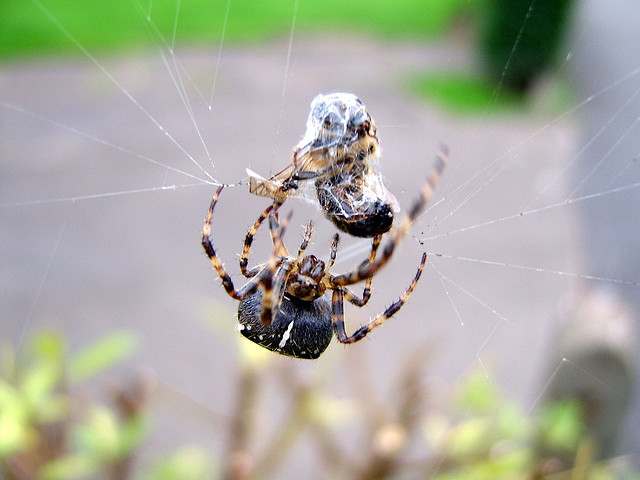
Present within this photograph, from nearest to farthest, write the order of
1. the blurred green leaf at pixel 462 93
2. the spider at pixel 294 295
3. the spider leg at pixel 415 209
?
the spider leg at pixel 415 209, the spider at pixel 294 295, the blurred green leaf at pixel 462 93

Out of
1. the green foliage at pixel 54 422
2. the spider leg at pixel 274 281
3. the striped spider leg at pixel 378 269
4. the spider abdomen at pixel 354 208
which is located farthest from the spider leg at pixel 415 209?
the green foliage at pixel 54 422

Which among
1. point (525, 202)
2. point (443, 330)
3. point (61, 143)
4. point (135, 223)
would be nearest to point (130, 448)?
point (443, 330)

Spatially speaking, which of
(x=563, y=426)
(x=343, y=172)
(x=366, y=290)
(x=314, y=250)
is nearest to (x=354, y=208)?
(x=343, y=172)

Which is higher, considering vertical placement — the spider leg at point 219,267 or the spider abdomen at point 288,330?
the spider leg at point 219,267

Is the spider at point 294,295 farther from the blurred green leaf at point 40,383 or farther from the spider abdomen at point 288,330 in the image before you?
the blurred green leaf at point 40,383

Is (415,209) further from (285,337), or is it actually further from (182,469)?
(182,469)

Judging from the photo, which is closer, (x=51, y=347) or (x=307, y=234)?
(x=307, y=234)
